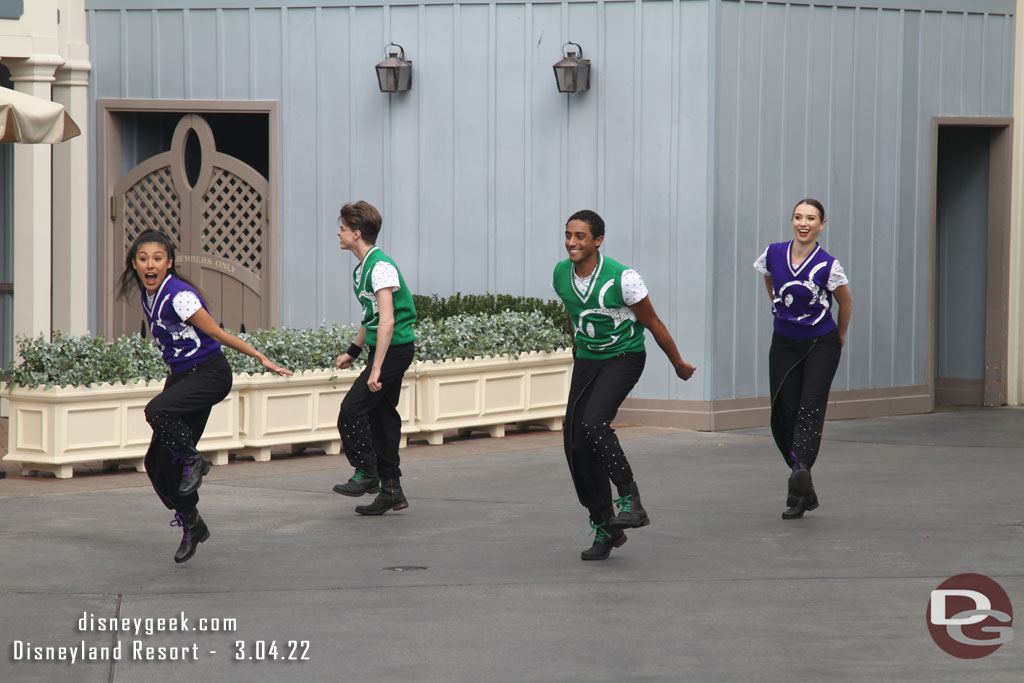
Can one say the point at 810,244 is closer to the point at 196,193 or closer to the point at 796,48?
the point at 796,48

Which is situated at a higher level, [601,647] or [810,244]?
[810,244]

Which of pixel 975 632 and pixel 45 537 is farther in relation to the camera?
pixel 45 537

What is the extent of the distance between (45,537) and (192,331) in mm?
1469

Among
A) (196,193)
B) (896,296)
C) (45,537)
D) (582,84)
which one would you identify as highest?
(582,84)

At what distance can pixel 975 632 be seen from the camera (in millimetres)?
5574

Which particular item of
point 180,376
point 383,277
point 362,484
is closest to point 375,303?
point 383,277

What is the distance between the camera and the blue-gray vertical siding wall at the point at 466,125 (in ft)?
39.7

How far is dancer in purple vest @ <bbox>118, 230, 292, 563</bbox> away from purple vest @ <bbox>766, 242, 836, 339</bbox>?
9.32 feet

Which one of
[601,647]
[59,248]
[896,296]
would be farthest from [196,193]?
[601,647]

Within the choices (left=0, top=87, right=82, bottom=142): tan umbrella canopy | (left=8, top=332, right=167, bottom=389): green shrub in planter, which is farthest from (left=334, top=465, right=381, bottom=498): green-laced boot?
(left=0, top=87, right=82, bottom=142): tan umbrella canopy

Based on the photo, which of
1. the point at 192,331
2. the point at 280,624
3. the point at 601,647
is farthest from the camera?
the point at 192,331

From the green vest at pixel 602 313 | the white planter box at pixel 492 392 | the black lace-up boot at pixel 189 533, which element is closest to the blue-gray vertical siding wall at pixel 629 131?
the white planter box at pixel 492 392

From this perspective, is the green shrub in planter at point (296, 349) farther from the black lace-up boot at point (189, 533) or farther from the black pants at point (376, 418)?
the black lace-up boot at point (189, 533)

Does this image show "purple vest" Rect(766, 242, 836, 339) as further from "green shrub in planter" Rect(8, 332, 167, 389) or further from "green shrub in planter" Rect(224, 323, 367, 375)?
"green shrub in planter" Rect(8, 332, 167, 389)
